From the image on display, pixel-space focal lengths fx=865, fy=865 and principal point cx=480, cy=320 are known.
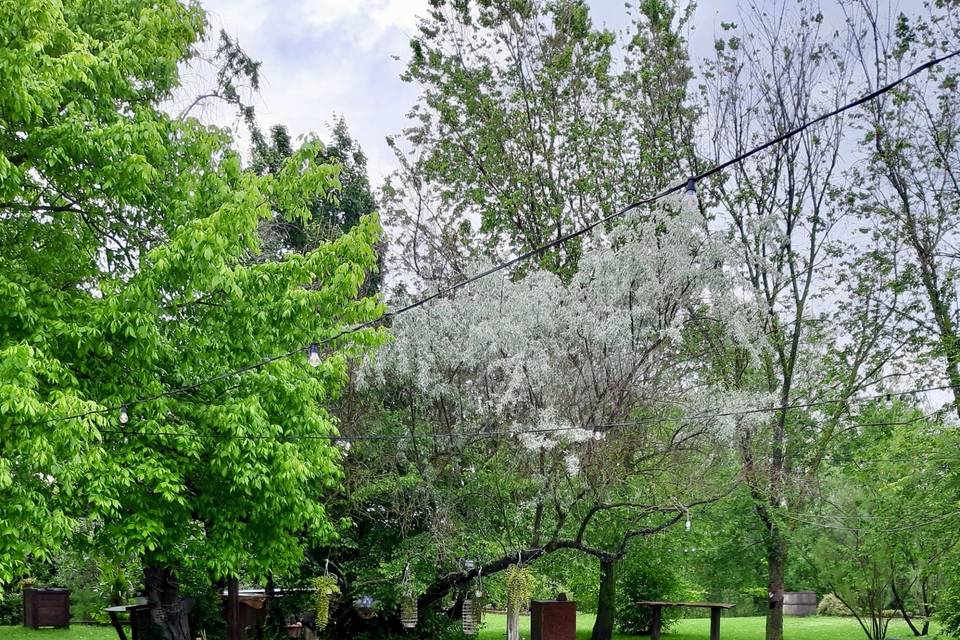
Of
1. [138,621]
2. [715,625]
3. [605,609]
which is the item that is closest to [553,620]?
[605,609]

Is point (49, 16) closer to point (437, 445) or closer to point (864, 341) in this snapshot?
point (437, 445)

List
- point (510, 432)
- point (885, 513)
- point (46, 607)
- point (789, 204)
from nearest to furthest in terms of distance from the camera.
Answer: point (510, 432), point (885, 513), point (789, 204), point (46, 607)

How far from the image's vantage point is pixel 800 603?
26.1 metres

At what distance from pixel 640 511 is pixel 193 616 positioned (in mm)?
7285

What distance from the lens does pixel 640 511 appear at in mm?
11727

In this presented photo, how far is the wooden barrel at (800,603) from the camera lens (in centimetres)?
2608

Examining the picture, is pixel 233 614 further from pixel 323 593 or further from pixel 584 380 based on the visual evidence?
pixel 584 380

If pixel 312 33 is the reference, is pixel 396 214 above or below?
below

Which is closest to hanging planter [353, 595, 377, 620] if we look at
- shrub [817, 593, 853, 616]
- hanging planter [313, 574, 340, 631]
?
hanging planter [313, 574, 340, 631]

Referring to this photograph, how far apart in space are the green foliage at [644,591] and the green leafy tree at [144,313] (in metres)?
8.81

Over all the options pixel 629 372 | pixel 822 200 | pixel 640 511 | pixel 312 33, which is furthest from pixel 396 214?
pixel 822 200

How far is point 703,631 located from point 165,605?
1367 centimetres

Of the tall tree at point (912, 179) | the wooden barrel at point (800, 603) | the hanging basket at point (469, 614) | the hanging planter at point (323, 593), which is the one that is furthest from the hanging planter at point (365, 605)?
the wooden barrel at point (800, 603)

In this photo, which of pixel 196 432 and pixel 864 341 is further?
pixel 864 341
